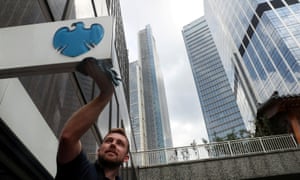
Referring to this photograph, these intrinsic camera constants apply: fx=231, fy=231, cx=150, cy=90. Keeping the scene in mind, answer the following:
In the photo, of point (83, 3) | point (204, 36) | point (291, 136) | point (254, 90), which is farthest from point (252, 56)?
point (204, 36)

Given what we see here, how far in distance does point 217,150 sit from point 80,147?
12185 millimetres

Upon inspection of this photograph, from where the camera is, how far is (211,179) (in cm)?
Result: 1078

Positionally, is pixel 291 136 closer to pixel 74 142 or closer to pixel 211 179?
pixel 211 179

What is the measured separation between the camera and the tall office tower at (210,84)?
96688 millimetres

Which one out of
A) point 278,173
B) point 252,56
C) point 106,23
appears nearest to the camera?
point 106,23

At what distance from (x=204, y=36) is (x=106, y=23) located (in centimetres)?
12152

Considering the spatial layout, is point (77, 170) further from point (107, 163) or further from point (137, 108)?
point (137, 108)

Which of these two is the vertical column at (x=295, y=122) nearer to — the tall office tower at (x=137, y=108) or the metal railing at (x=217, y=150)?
the metal railing at (x=217, y=150)

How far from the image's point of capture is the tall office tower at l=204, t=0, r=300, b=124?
4162cm

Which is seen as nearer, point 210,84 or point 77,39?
point 77,39

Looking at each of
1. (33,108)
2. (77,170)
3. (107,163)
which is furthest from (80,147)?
(33,108)

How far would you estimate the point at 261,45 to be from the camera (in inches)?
1969

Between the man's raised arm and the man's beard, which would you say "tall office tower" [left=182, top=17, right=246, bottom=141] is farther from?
the man's raised arm

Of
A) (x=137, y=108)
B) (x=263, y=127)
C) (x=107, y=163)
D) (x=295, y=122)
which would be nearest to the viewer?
(x=107, y=163)
